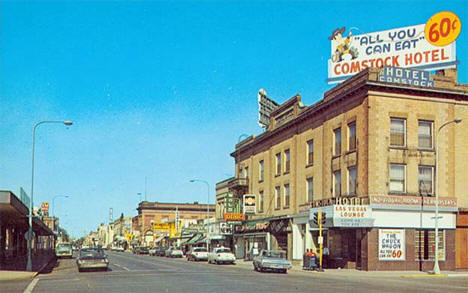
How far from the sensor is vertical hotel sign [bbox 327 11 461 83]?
42531mm

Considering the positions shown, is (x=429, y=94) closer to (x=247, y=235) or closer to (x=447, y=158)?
(x=447, y=158)

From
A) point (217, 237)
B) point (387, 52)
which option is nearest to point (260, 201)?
point (217, 237)

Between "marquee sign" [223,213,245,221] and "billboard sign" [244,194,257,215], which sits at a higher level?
"billboard sign" [244,194,257,215]

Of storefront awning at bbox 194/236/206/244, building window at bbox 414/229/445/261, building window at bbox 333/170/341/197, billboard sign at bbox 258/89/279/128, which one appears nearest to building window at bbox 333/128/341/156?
building window at bbox 333/170/341/197

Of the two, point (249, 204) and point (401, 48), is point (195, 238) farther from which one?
point (401, 48)

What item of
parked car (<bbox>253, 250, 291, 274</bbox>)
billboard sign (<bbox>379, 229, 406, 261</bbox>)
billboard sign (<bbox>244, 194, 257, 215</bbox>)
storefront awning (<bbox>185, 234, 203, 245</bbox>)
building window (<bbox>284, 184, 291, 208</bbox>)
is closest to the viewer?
parked car (<bbox>253, 250, 291, 274</bbox>)

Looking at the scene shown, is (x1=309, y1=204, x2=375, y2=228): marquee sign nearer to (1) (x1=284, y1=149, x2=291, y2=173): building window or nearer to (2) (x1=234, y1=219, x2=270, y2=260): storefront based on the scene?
(2) (x1=234, y1=219, x2=270, y2=260): storefront

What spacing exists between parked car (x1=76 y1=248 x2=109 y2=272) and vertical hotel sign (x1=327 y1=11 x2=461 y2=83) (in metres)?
24.0

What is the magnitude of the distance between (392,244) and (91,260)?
807 inches

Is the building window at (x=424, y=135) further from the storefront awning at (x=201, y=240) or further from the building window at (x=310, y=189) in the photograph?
the storefront awning at (x=201, y=240)

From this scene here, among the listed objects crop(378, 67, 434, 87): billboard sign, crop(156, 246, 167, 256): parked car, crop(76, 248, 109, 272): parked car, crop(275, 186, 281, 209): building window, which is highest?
crop(378, 67, 434, 87): billboard sign

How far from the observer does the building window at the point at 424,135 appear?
135 ft

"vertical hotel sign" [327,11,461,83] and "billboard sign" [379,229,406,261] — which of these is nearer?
"billboard sign" [379,229,406,261]

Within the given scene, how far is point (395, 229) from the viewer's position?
130ft
